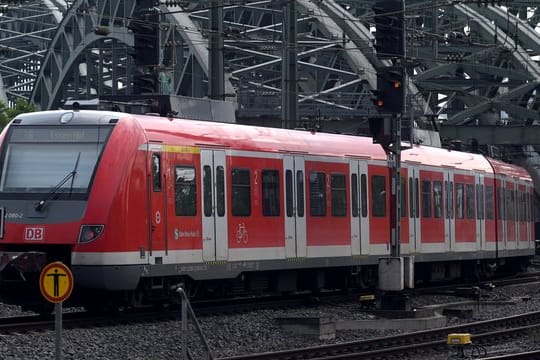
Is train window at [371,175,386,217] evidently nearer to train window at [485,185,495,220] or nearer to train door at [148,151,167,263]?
train door at [148,151,167,263]

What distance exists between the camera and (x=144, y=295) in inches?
818

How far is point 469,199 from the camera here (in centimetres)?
3300

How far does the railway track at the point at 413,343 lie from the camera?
17344 mm

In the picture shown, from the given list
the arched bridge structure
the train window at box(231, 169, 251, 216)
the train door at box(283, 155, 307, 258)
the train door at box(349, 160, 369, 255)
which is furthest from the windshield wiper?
the arched bridge structure

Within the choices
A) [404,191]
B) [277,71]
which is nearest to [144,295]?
[404,191]

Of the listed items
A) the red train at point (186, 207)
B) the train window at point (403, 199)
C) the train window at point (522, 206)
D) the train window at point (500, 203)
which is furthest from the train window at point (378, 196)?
the train window at point (522, 206)

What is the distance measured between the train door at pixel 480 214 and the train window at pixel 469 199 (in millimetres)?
373

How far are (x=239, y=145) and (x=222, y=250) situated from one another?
6.10 feet

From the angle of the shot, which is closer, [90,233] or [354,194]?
[90,233]

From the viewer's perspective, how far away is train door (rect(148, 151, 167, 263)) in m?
20.1

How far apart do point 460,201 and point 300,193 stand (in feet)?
28.8

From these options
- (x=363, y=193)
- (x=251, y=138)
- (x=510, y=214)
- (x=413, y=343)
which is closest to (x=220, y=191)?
(x=251, y=138)

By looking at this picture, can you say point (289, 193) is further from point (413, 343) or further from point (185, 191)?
point (413, 343)

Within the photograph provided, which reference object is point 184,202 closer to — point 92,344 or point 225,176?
point 225,176
